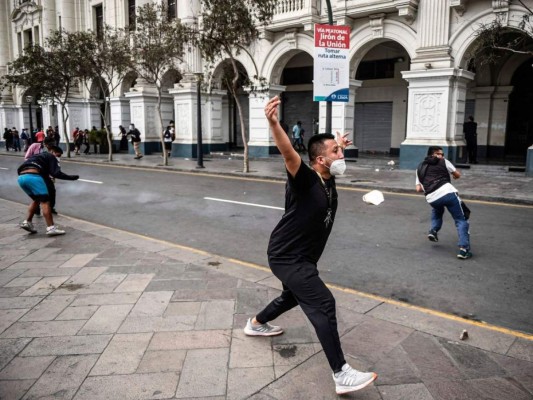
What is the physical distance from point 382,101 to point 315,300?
74.4ft

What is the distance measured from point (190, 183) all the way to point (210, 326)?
11135mm

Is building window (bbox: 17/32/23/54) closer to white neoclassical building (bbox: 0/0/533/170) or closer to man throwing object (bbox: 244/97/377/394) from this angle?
white neoclassical building (bbox: 0/0/533/170)

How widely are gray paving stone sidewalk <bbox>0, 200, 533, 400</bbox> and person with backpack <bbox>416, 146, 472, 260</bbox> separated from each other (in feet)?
7.90

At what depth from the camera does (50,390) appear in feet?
9.87

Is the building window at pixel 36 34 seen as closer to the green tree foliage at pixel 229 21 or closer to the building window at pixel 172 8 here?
the building window at pixel 172 8

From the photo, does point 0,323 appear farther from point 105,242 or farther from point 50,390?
point 105,242

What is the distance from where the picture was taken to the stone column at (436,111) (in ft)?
53.4

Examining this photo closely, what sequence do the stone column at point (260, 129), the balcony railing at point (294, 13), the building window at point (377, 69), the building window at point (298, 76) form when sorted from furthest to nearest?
the building window at point (298, 76) < the building window at point (377, 69) < the stone column at point (260, 129) < the balcony railing at point (294, 13)

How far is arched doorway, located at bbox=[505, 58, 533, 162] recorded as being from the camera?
67.5 ft

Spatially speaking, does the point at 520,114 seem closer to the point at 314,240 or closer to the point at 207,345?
the point at 314,240

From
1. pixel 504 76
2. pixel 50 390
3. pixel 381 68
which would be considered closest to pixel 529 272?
pixel 50 390

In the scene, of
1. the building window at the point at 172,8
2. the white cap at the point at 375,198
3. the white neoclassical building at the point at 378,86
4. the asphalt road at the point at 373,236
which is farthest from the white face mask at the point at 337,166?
the building window at the point at 172,8

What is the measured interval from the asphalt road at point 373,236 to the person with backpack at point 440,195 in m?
0.23

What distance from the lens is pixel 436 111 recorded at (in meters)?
16.5
